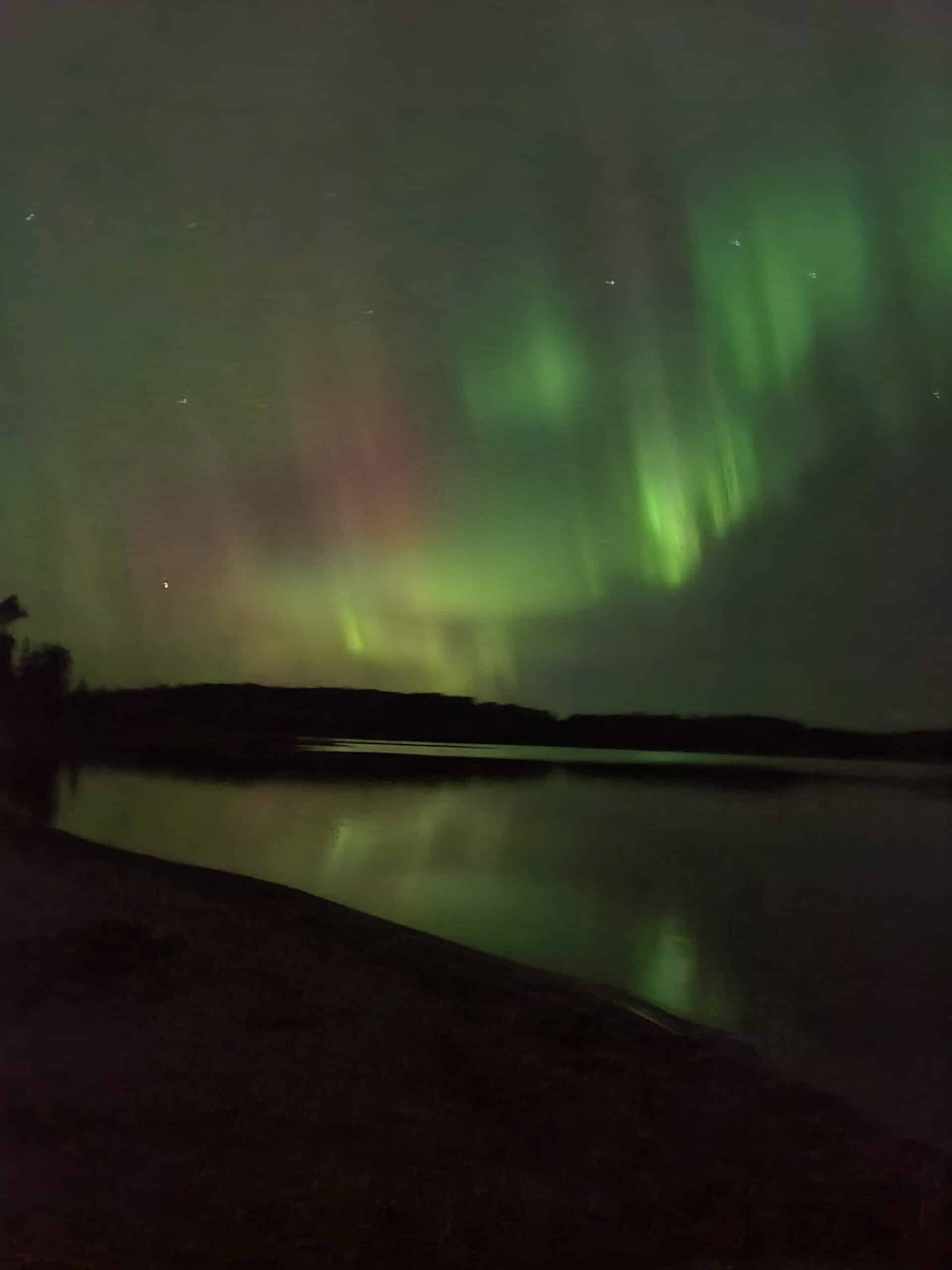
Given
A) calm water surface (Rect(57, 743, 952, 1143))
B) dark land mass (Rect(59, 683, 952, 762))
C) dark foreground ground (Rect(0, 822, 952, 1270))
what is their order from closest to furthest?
dark foreground ground (Rect(0, 822, 952, 1270)), calm water surface (Rect(57, 743, 952, 1143)), dark land mass (Rect(59, 683, 952, 762))

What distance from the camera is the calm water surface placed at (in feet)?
7.14

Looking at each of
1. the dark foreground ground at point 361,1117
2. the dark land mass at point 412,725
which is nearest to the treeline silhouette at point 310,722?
the dark land mass at point 412,725

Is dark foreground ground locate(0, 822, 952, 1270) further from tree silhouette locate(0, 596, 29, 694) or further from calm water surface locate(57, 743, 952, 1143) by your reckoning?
tree silhouette locate(0, 596, 29, 694)

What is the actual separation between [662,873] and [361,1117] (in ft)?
3.63

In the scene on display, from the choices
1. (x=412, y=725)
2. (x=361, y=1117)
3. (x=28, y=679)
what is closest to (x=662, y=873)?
(x=412, y=725)

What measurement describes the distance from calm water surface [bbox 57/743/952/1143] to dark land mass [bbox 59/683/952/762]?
72 mm

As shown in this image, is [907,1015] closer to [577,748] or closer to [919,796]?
[919,796]

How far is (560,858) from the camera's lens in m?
2.71

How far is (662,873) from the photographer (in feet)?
8.52

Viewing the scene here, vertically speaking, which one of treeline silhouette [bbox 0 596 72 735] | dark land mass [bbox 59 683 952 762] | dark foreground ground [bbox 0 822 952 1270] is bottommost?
dark foreground ground [bbox 0 822 952 1270]

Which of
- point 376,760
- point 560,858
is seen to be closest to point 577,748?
point 560,858

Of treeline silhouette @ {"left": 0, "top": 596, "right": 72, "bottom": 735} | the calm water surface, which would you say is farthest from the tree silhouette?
the calm water surface

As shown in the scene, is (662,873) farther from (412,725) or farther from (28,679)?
(28,679)

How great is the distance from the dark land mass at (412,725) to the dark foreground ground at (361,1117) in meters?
0.44
